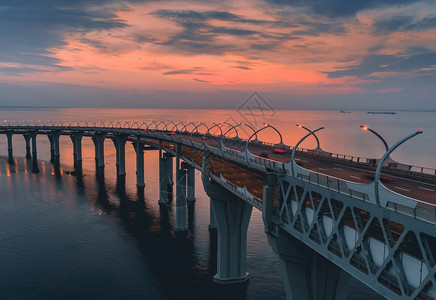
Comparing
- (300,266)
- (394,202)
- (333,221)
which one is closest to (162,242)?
(300,266)

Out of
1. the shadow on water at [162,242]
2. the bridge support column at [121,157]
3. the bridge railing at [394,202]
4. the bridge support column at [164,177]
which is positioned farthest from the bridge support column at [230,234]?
the bridge support column at [121,157]

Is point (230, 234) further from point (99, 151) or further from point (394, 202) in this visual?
point (99, 151)

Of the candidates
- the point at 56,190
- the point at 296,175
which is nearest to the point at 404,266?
the point at 296,175

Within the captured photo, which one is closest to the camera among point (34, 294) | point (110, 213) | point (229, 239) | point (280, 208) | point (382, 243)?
point (382, 243)

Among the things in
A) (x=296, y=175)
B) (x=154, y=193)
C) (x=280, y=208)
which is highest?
(x=296, y=175)

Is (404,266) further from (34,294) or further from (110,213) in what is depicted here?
(110,213)

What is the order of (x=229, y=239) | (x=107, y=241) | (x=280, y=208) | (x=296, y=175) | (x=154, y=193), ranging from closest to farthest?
(x=296, y=175) → (x=280, y=208) → (x=229, y=239) → (x=107, y=241) → (x=154, y=193)
